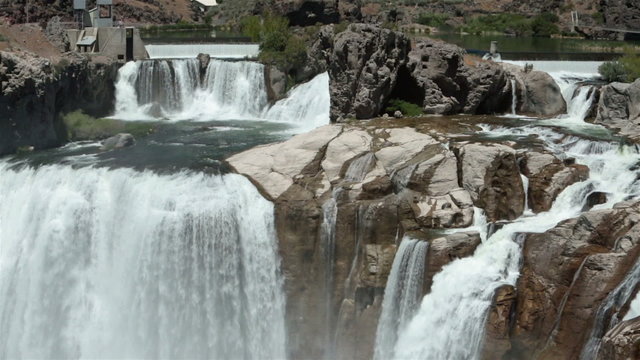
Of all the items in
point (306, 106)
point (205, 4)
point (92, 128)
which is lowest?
point (92, 128)

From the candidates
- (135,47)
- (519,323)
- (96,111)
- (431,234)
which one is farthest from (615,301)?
(135,47)

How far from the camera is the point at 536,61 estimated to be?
41.3 metres

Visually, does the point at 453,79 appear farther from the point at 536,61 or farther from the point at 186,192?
the point at 186,192

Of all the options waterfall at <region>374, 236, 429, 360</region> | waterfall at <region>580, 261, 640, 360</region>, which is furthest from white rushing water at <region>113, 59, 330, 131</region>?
waterfall at <region>580, 261, 640, 360</region>

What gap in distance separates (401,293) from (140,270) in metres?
8.61

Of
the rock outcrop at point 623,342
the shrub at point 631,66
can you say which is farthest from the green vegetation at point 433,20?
the rock outcrop at point 623,342

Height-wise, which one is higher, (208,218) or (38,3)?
(38,3)

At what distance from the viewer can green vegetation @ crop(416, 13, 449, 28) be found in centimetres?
8922

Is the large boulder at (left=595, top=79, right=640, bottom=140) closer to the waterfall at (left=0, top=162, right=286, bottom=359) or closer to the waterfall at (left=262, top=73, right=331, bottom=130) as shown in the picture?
the waterfall at (left=262, top=73, right=331, bottom=130)

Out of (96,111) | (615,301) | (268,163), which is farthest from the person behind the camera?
(96,111)

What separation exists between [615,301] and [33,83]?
81.0ft

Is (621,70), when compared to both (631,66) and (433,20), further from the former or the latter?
(433,20)

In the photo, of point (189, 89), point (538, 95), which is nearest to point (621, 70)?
point (538, 95)

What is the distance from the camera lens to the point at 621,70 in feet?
125
